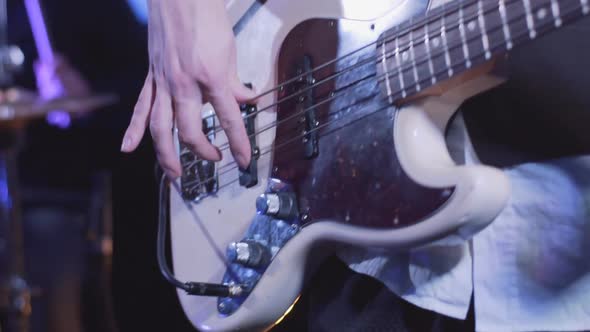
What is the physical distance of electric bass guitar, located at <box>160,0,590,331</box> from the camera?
21.6 inches

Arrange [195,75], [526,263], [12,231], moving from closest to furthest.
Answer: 1. [526,263]
2. [195,75]
3. [12,231]

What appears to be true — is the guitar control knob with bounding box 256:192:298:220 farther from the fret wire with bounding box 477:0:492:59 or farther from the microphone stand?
the microphone stand

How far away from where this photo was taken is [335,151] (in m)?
0.69

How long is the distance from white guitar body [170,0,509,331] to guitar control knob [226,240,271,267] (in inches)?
0.5

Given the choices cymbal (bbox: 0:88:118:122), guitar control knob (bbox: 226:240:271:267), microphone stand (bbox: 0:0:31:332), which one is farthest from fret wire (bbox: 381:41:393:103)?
cymbal (bbox: 0:88:118:122)

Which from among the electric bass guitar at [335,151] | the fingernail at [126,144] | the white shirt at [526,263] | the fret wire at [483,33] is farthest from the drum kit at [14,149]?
the fret wire at [483,33]

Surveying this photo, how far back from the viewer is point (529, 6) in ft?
1.63

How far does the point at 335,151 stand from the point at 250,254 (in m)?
0.16

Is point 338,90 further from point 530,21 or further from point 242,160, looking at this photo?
point 530,21

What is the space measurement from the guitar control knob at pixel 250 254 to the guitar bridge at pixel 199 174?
107 millimetres

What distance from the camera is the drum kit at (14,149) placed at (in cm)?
207

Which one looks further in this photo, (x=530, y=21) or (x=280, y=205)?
(x=280, y=205)

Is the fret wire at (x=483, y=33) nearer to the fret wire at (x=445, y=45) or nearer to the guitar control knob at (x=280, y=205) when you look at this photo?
the fret wire at (x=445, y=45)

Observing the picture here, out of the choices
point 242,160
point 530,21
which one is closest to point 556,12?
point 530,21
